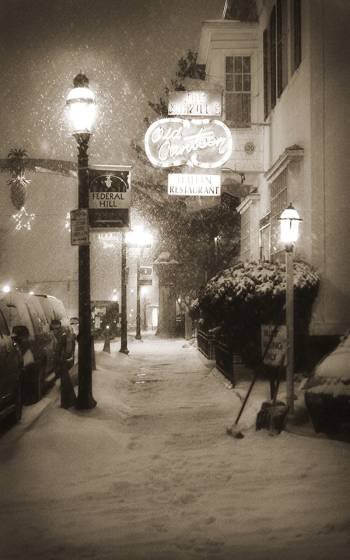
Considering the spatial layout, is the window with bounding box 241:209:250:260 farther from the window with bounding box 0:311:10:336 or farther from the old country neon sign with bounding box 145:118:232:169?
the window with bounding box 0:311:10:336

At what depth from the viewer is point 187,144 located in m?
13.8

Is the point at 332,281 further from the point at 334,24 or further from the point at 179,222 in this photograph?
the point at 179,222

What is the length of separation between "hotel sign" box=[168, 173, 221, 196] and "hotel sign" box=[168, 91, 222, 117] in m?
1.46

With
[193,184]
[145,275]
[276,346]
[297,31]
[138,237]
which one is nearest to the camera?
[276,346]

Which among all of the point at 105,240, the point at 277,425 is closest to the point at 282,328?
the point at 277,425

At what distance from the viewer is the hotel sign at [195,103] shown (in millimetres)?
14000

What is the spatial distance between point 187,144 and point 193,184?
2.99 feet

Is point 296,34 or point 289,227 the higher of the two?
point 296,34

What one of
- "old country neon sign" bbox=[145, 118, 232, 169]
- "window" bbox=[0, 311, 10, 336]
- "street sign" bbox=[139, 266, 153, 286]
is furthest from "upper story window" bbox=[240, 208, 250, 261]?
"street sign" bbox=[139, 266, 153, 286]

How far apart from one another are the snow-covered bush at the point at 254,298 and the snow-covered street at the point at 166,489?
2082 mm

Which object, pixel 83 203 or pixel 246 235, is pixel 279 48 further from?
pixel 83 203

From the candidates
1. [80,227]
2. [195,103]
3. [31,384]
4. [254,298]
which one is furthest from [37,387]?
[195,103]

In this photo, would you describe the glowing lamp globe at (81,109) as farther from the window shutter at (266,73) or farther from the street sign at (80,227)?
the window shutter at (266,73)

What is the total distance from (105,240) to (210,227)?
1393cm
